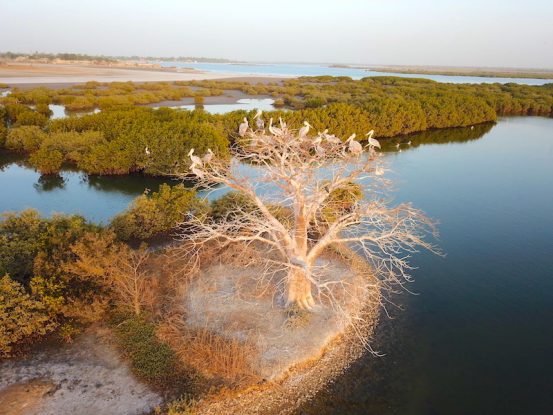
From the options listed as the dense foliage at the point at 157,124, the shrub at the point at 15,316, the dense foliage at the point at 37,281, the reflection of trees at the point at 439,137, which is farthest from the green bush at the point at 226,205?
the reflection of trees at the point at 439,137

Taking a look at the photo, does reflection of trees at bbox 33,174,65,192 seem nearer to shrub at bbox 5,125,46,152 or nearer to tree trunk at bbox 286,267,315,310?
shrub at bbox 5,125,46,152

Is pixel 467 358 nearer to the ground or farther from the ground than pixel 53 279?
nearer to the ground

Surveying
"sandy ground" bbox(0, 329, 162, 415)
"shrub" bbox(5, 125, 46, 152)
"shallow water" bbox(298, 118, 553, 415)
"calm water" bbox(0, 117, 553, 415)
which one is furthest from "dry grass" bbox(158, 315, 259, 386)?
"shrub" bbox(5, 125, 46, 152)

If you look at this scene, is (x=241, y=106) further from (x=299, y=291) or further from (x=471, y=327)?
(x=471, y=327)

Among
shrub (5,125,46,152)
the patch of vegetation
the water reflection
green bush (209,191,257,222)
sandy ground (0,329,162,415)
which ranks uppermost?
the water reflection

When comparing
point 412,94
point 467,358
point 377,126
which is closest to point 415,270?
point 467,358

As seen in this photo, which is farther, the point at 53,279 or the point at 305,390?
the point at 53,279

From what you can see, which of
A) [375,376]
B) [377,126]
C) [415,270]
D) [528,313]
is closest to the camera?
[375,376]

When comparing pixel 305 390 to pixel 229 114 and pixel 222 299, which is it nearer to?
pixel 222 299
